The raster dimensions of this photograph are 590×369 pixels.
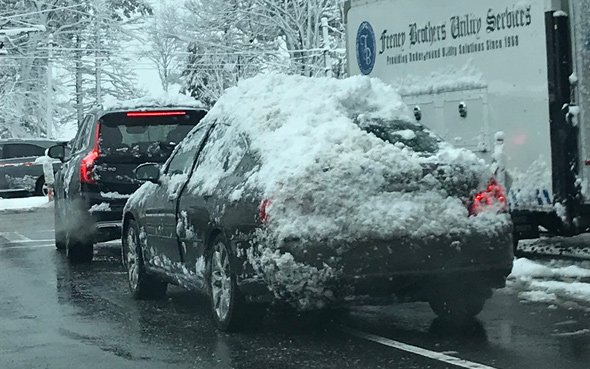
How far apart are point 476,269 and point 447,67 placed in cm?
590

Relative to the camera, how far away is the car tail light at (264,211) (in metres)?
7.87

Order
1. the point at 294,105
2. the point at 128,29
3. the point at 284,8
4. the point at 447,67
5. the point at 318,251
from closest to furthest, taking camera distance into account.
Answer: the point at 318,251, the point at 294,105, the point at 447,67, the point at 284,8, the point at 128,29

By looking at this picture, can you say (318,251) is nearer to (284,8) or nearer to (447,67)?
(447,67)

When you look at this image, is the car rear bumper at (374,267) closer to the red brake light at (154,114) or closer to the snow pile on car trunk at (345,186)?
the snow pile on car trunk at (345,186)

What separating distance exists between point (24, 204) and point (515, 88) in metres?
19.4

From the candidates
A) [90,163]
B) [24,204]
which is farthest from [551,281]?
[24,204]

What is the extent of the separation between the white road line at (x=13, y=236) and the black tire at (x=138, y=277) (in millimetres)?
8026

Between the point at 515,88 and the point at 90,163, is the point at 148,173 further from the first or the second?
the point at 515,88

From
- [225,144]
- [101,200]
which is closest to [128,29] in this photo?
[101,200]

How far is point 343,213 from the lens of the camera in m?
7.87

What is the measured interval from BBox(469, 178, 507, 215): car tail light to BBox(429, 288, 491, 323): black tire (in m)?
0.63

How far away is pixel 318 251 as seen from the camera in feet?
25.6

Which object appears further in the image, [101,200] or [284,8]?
[284,8]

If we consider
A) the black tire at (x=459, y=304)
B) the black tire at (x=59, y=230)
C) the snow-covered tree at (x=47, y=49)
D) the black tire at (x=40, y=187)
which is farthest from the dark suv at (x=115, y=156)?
the snow-covered tree at (x=47, y=49)
